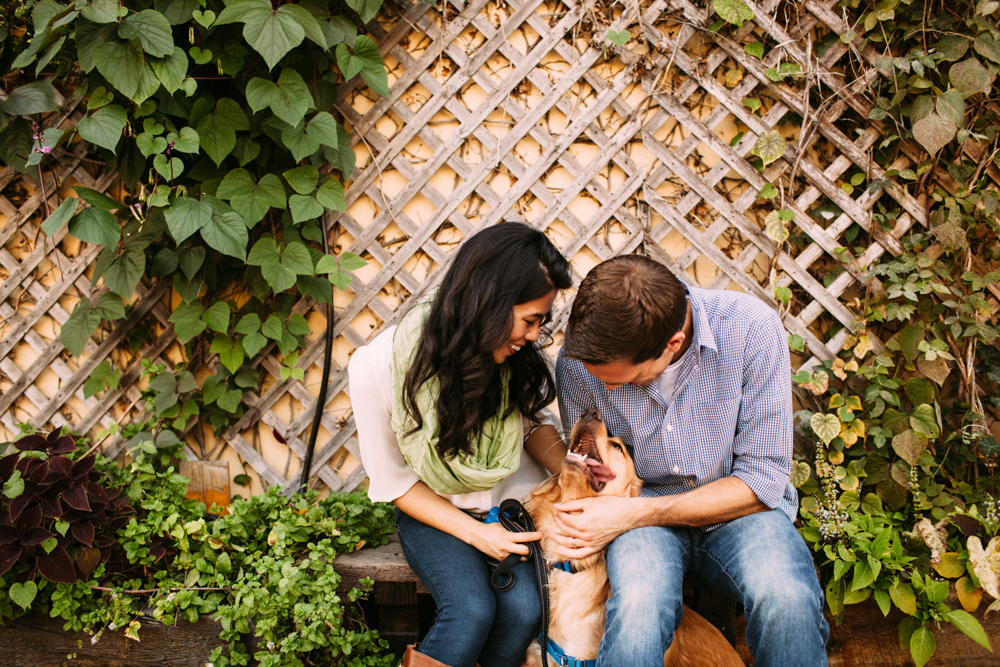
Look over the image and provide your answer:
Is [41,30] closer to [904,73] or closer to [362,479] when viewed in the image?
[362,479]

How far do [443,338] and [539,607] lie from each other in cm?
76

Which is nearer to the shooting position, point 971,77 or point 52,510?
point 52,510

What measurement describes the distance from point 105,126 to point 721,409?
6.96 feet

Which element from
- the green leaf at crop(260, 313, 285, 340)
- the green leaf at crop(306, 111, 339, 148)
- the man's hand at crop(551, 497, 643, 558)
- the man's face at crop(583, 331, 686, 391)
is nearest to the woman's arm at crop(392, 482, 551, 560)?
the man's hand at crop(551, 497, 643, 558)

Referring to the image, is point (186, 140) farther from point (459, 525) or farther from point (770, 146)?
point (770, 146)

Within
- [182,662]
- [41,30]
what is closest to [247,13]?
[41,30]

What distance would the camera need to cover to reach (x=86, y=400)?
2.47 m

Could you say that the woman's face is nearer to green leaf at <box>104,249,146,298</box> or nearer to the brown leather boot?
the brown leather boot

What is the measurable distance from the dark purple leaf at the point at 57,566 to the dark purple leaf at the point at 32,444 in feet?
1.16

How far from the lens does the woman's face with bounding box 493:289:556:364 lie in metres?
1.55

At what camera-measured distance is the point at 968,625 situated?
5.60 ft

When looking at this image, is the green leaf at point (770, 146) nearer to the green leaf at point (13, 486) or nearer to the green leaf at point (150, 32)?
the green leaf at point (150, 32)

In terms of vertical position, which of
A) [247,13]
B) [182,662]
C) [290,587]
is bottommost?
[182,662]

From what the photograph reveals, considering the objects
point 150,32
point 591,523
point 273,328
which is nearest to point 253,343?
point 273,328
